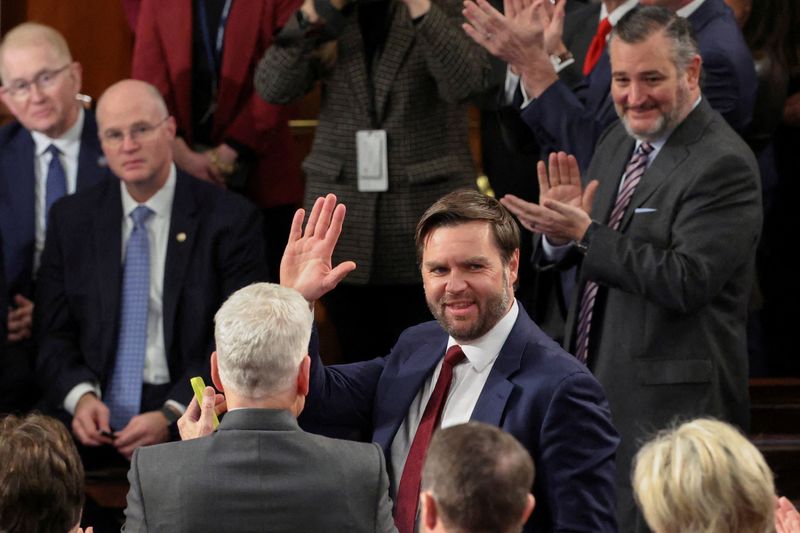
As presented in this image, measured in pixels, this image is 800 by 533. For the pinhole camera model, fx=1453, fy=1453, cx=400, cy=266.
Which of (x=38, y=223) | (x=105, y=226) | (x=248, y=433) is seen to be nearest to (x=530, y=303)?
(x=105, y=226)

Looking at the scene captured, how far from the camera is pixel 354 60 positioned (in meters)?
4.81

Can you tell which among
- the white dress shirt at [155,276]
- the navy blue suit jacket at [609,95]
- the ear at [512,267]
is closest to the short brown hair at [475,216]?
the ear at [512,267]

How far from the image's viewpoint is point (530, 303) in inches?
193

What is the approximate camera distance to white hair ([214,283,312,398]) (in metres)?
2.68

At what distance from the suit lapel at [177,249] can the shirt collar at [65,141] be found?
1.89 feet

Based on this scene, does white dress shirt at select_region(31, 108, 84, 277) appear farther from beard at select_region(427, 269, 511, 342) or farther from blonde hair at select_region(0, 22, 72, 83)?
beard at select_region(427, 269, 511, 342)

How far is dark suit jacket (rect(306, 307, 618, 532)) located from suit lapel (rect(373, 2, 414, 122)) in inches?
65.2

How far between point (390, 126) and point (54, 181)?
1281mm

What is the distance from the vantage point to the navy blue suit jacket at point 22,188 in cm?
510

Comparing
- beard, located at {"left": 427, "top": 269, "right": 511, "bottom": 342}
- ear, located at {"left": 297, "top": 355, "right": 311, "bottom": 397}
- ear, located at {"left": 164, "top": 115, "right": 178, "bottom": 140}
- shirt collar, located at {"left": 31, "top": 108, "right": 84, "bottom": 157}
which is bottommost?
ear, located at {"left": 297, "top": 355, "right": 311, "bottom": 397}

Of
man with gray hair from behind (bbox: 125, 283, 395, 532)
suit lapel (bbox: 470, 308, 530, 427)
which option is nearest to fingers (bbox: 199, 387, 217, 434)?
man with gray hair from behind (bbox: 125, 283, 395, 532)

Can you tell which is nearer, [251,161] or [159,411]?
[159,411]

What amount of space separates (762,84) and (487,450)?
269 cm

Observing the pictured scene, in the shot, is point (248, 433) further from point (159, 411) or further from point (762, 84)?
point (762, 84)
